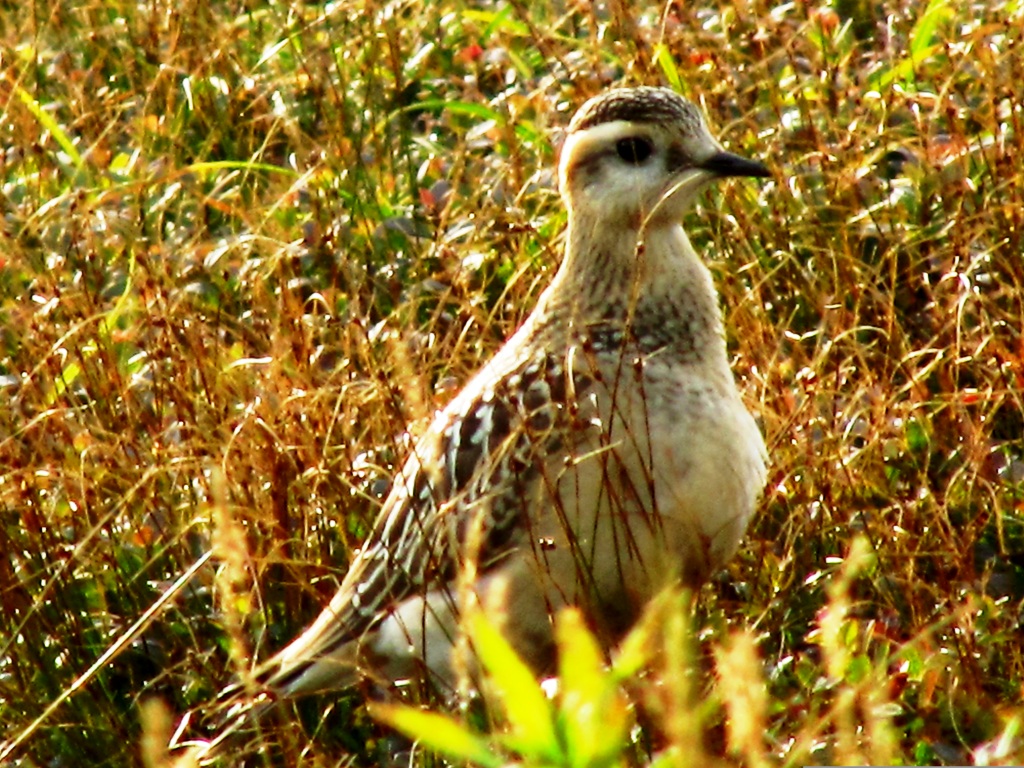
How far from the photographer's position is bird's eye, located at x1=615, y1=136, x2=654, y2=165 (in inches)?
181

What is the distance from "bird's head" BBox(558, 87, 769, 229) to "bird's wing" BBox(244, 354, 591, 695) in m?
0.43

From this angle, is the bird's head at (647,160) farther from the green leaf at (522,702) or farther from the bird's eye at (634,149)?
the green leaf at (522,702)

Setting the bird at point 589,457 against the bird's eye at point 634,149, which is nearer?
the bird at point 589,457

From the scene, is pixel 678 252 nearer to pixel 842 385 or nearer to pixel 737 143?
pixel 842 385

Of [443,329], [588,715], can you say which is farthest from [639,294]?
[588,715]

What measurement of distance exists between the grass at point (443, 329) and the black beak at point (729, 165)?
16.7 inches

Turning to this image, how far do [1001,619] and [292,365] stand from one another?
1850 mm

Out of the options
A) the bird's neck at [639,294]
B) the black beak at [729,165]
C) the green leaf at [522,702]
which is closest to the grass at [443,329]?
the bird's neck at [639,294]

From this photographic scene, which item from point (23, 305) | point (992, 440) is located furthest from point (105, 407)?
point (992, 440)

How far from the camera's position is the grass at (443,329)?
168 inches

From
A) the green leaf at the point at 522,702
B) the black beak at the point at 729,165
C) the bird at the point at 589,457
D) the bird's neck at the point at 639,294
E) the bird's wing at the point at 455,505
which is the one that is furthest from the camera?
the black beak at the point at 729,165

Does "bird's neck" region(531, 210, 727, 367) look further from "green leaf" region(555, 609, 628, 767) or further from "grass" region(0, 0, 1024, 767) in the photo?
"green leaf" region(555, 609, 628, 767)

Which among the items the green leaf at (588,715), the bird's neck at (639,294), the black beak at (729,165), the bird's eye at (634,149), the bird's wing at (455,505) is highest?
Result: the green leaf at (588,715)

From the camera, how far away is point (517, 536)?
4.21 meters
